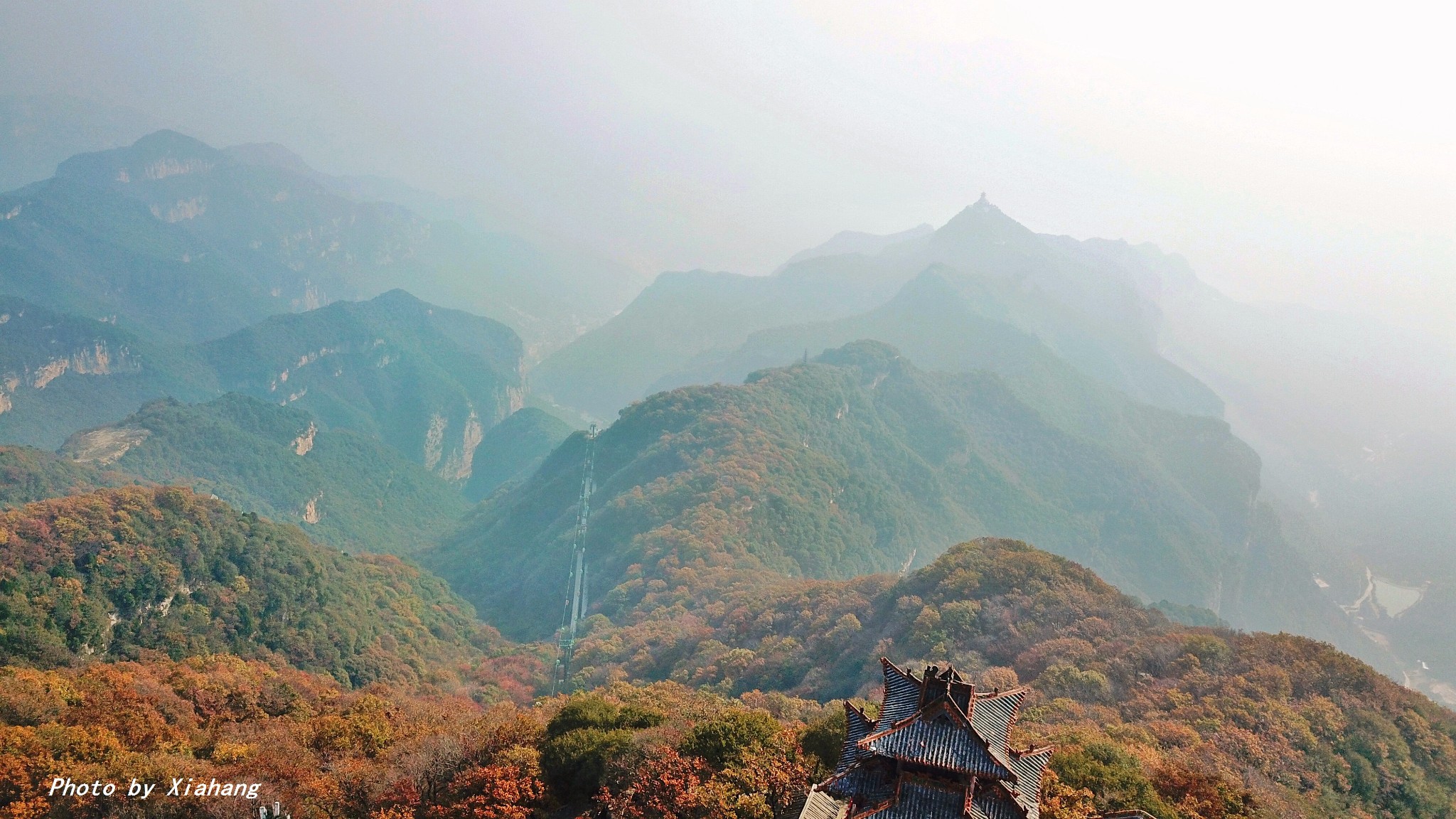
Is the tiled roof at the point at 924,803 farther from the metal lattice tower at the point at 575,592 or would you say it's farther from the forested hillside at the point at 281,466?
the forested hillside at the point at 281,466

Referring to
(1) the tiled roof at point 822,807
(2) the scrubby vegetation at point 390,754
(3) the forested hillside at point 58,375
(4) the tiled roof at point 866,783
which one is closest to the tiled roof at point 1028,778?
(4) the tiled roof at point 866,783

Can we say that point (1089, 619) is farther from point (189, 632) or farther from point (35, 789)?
point (189, 632)

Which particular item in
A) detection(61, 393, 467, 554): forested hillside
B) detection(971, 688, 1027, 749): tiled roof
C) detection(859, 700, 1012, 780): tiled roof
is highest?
detection(971, 688, 1027, 749): tiled roof

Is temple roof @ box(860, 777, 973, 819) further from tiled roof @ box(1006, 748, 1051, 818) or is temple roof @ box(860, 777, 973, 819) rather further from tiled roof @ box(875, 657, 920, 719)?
tiled roof @ box(875, 657, 920, 719)

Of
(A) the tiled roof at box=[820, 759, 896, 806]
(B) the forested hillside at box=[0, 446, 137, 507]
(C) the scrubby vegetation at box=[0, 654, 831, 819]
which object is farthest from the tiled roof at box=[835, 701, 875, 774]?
(B) the forested hillside at box=[0, 446, 137, 507]

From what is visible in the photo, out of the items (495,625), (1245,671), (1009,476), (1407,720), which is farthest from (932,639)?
(1009,476)
